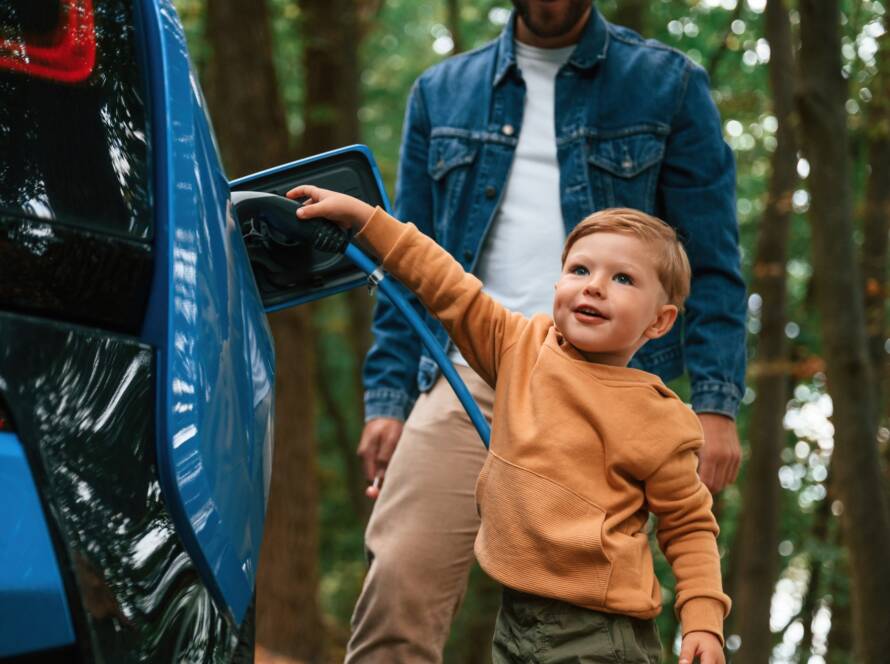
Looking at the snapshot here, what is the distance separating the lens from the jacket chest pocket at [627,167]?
325 cm

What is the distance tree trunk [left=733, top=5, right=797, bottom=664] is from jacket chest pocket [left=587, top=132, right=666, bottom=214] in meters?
7.82

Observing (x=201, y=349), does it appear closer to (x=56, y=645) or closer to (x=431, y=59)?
(x=56, y=645)

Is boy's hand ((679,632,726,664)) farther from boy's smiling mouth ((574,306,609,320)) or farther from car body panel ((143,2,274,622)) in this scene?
car body panel ((143,2,274,622))

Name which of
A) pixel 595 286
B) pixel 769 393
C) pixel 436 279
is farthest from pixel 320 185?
pixel 769 393

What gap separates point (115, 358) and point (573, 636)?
3.50 feet

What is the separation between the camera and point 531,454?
2291mm

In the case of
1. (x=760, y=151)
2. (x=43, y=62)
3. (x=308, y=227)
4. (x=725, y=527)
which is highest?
(x=43, y=62)

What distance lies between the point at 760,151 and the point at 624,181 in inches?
559

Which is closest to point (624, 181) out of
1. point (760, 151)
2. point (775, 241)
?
point (775, 241)

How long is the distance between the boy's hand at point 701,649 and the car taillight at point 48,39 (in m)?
1.36

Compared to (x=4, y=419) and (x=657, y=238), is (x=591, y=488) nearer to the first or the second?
(x=657, y=238)

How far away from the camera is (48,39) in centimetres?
166

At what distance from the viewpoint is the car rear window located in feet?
5.26

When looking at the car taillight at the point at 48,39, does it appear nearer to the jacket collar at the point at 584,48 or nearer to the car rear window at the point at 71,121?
the car rear window at the point at 71,121
